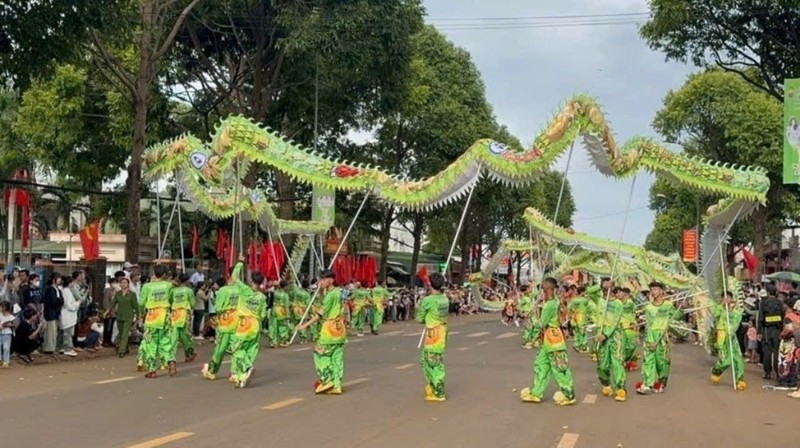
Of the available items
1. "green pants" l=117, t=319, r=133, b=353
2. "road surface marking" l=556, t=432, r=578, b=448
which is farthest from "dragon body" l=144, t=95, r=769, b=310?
"road surface marking" l=556, t=432, r=578, b=448

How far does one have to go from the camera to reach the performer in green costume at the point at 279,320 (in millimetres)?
19844

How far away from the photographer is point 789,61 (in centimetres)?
1950

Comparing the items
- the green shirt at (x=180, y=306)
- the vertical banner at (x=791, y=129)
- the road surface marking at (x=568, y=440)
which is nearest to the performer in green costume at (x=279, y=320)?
the green shirt at (x=180, y=306)

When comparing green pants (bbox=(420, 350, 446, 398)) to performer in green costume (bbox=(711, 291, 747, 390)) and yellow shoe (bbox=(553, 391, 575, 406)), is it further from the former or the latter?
performer in green costume (bbox=(711, 291, 747, 390))

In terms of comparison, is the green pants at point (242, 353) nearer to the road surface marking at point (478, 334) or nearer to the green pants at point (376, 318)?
the green pants at point (376, 318)

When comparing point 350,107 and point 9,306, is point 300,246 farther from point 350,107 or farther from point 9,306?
point 9,306

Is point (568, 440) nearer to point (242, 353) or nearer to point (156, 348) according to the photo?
point (242, 353)

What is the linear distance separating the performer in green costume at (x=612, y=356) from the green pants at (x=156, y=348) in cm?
631

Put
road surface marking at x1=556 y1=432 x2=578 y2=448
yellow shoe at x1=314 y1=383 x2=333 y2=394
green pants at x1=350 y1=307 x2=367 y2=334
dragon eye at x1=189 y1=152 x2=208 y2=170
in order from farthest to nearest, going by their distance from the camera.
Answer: green pants at x1=350 y1=307 x2=367 y2=334 → dragon eye at x1=189 y1=152 x2=208 y2=170 → yellow shoe at x1=314 y1=383 x2=333 y2=394 → road surface marking at x1=556 y1=432 x2=578 y2=448

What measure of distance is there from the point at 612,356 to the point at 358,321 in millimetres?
15041

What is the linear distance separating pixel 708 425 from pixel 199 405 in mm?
5745

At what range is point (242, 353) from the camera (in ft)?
39.8

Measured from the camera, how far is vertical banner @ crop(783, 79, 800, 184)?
16.5 metres

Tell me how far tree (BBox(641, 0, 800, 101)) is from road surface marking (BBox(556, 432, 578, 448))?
12565 millimetres
